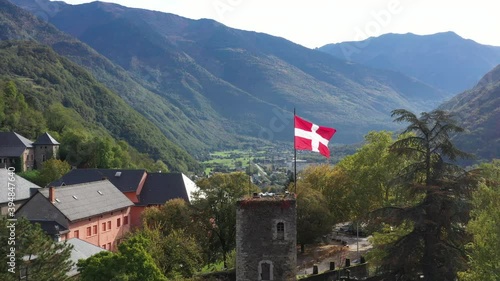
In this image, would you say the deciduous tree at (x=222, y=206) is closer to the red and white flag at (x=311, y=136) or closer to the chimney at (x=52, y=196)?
the chimney at (x=52, y=196)

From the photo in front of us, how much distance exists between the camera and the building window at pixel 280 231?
93.9 feet

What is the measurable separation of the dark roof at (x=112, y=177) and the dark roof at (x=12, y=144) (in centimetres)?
3213

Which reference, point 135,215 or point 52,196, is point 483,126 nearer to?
point 135,215

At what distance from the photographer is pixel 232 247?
49969 mm

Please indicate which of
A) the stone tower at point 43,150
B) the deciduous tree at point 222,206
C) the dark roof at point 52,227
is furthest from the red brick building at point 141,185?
the stone tower at point 43,150

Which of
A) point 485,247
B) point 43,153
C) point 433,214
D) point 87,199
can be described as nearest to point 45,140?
point 43,153

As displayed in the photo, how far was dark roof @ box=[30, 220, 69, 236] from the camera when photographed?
4912 cm

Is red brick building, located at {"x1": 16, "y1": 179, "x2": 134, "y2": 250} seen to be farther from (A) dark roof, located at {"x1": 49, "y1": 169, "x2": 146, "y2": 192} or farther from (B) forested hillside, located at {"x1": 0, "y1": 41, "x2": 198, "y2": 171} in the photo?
(B) forested hillside, located at {"x1": 0, "y1": 41, "x2": 198, "y2": 171}

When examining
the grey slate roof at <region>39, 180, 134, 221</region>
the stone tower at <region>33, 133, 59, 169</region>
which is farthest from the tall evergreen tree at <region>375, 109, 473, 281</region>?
the stone tower at <region>33, 133, 59, 169</region>

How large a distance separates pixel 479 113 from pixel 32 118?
14541cm

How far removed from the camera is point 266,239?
2861 cm

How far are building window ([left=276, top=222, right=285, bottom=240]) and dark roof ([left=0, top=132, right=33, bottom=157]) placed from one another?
284 ft

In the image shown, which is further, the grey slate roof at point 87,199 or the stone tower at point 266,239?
the grey slate roof at point 87,199

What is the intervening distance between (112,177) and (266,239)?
50.3m
